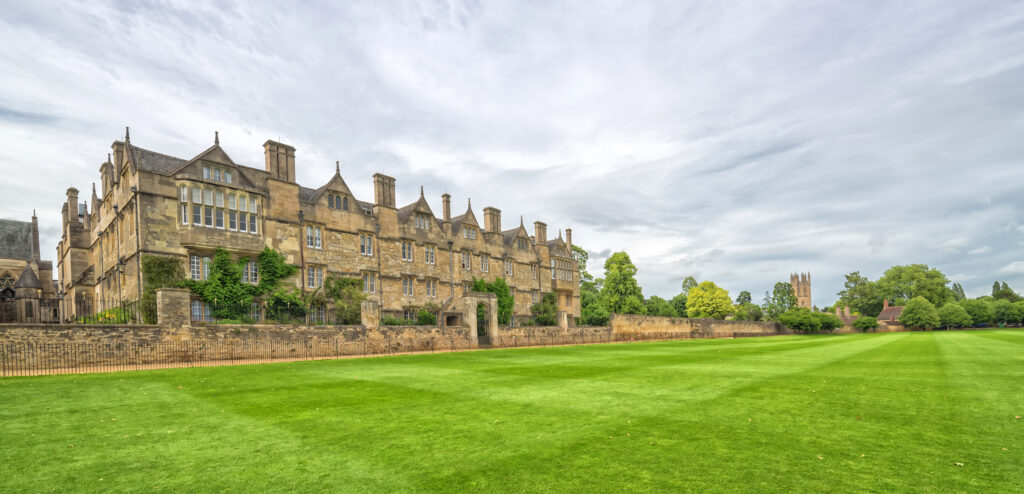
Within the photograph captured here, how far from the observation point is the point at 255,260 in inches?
1224

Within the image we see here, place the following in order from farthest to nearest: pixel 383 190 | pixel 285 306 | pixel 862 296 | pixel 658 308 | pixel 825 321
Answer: pixel 862 296
pixel 658 308
pixel 825 321
pixel 383 190
pixel 285 306

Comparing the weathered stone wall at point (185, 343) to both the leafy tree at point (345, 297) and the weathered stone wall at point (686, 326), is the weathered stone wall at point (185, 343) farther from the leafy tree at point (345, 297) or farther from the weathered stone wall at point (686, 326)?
the weathered stone wall at point (686, 326)

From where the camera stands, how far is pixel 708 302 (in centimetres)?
8419

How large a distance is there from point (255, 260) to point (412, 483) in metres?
29.3

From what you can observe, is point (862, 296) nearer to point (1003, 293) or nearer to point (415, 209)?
point (1003, 293)

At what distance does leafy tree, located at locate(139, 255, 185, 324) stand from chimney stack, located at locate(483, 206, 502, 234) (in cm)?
2549

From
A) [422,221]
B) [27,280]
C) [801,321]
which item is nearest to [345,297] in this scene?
[422,221]

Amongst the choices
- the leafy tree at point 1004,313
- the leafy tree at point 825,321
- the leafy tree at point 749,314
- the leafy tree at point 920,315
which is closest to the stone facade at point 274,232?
the leafy tree at point 825,321

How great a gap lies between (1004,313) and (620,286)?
72539 millimetres

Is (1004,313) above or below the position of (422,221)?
below

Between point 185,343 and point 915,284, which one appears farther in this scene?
point 915,284

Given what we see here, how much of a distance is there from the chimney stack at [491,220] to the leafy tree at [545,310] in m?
8.12

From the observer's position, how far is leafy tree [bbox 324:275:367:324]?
32844mm

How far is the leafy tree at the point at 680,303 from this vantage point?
92.2 m
